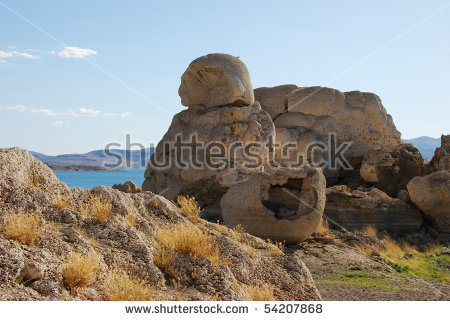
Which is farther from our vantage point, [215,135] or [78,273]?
[215,135]

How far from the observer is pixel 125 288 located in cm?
378

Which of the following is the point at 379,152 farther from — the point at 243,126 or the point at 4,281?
the point at 4,281

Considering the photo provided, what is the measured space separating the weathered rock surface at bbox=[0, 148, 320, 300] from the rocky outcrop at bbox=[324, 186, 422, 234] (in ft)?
26.6

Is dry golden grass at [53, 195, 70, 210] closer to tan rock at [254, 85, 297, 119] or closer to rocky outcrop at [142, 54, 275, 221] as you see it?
rocky outcrop at [142, 54, 275, 221]

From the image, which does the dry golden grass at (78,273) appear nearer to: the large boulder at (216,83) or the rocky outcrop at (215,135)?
the rocky outcrop at (215,135)

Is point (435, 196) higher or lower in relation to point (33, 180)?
lower

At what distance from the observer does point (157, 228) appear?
5543 mm

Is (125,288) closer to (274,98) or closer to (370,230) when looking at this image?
(370,230)

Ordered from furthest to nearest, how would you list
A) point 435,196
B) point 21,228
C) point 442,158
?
1. point 442,158
2. point 435,196
3. point 21,228

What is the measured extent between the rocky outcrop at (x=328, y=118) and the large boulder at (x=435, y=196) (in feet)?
20.5

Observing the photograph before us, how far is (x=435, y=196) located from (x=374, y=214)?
1763 millimetres

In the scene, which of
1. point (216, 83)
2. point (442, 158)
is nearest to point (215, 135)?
point (216, 83)

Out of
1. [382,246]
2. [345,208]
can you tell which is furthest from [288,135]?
[382,246]

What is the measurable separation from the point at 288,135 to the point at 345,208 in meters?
6.07
